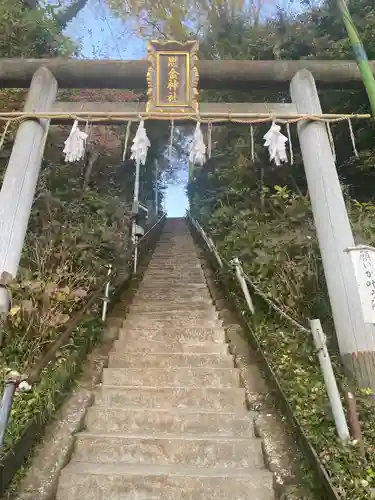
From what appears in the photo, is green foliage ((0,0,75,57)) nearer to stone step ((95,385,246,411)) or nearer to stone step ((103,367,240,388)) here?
stone step ((103,367,240,388))

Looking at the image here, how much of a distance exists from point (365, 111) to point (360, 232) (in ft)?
9.95

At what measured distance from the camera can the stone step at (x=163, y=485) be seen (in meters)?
3.18

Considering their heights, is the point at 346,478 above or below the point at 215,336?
below

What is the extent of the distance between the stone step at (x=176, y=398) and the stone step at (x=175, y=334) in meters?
1.28

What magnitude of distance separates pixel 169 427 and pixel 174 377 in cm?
81

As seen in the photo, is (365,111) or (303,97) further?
(365,111)

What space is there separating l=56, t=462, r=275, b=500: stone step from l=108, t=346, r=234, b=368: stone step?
1786mm

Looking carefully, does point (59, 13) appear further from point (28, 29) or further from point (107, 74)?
point (107, 74)

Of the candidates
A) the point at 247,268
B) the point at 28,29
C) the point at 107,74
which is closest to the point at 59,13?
the point at 28,29

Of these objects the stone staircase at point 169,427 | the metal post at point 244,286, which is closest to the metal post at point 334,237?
the metal post at point 244,286

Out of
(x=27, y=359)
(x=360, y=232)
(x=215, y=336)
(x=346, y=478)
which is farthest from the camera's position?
(x=360, y=232)

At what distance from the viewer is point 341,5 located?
255 inches

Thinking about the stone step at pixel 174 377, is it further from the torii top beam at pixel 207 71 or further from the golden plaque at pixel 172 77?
the torii top beam at pixel 207 71

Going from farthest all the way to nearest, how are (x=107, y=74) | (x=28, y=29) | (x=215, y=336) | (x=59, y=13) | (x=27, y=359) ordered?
(x=59, y=13), (x=28, y=29), (x=107, y=74), (x=215, y=336), (x=27, y=359)
